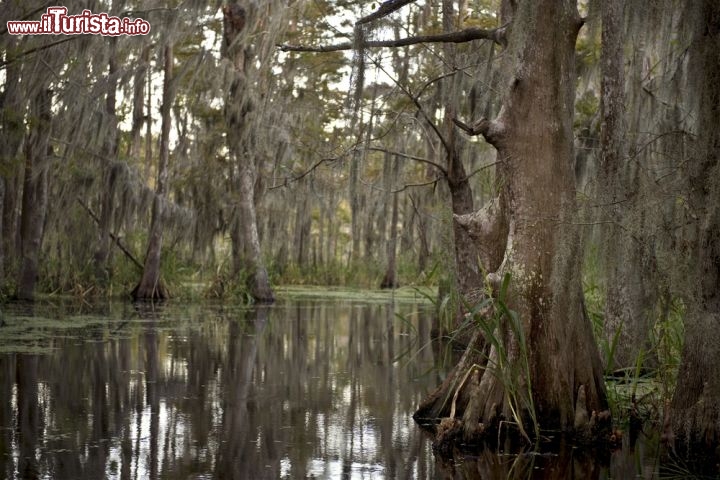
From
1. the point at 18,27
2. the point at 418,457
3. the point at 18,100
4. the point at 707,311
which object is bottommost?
the point at 418,457

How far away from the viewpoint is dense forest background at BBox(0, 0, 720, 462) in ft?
17.2

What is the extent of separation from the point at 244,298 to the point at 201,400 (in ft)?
39.3

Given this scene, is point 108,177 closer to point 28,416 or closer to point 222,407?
point 222,407

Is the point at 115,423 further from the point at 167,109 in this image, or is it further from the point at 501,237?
the point at 167,109

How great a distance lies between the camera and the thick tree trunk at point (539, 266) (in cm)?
549

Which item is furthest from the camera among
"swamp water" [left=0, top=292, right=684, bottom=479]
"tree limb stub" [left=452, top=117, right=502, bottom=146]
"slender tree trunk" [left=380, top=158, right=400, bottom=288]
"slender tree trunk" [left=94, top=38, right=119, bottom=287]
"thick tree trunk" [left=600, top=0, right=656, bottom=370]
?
"slender tree trunk" [left=380, top=158, right=400, bottom=288]

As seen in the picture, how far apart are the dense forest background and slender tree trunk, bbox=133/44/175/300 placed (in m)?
0.06

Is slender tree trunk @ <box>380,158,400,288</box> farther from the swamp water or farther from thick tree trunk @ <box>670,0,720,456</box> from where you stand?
thick tree trunk @ <box>670,0,720,456</box>

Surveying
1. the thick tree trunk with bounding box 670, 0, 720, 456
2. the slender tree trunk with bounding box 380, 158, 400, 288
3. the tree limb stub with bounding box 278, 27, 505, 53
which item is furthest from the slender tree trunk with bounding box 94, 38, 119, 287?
the thick tree trunk with bounding box 670, 0, 720, 456

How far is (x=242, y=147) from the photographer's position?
18766 millimetres

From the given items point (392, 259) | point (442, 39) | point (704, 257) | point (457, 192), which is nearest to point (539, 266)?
point (704, 257)

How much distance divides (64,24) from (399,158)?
4.65 metres

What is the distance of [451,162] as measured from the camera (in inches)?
416

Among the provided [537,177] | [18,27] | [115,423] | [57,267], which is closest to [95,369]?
[115,423]
